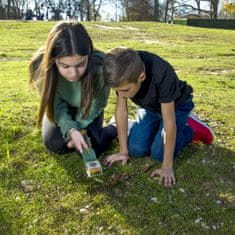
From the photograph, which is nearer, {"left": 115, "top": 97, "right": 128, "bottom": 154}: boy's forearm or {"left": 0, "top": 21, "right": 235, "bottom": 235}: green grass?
{"left": 0, "top": 21, "right": 235, "bottom": 235}: green grass

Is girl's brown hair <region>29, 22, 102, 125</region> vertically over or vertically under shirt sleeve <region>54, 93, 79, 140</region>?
over

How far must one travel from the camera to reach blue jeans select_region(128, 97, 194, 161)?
3358 mm

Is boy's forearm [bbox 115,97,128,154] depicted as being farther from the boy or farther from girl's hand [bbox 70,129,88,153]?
girl's hand [bbox 70,129,88,153]

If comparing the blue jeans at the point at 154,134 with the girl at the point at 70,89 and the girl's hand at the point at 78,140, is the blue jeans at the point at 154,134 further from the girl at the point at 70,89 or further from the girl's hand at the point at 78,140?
the girl's hand at the point at 78,140

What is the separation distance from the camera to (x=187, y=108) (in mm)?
3422

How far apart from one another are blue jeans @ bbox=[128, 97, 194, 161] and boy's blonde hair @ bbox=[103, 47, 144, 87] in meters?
0.76

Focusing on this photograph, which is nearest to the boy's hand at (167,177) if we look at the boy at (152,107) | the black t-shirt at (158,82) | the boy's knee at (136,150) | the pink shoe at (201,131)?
the boy at (152,107)

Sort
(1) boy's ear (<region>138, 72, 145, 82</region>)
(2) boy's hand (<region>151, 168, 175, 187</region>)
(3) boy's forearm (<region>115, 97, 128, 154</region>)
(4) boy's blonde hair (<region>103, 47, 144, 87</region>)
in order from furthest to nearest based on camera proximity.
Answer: (3) boy's forearm (<region>115, 97, 128, 154</region>)
(2) boy's hand (<region>151, 168, 175, 187</region>)
(1) boy's ear (<region>138, 72, 145, 82</region>)
(4) boy's blonde hair (<region>103, 47, 144, 87</region>)

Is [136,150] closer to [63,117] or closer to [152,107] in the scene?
[152,107]

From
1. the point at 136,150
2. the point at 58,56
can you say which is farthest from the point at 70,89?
the point at 136,150

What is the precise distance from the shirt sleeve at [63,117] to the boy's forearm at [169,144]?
72 centimetres

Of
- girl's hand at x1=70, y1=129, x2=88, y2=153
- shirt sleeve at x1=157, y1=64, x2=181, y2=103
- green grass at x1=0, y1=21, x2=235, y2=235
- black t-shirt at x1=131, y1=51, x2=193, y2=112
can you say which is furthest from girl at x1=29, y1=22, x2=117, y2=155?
shirt sleeve at x1=157, y1=64, x2=181, y2=103

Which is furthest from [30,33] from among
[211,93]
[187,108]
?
[187,108]

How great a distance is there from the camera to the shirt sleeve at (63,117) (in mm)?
3276
